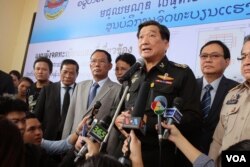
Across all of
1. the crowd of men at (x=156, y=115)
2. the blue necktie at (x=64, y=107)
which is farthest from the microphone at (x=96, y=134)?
the blue necktie at (x=64, y=107)

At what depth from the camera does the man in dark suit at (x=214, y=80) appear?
199 cm

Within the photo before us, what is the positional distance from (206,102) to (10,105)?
1.19 meters

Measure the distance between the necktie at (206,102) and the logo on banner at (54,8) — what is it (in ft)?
9.86

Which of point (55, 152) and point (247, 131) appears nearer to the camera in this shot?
point (247, 131)

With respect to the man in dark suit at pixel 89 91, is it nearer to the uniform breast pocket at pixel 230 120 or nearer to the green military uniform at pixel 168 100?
the green military uniform at pixel 168 100

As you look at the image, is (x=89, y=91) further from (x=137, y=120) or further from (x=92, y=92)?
(x=137, y=120)

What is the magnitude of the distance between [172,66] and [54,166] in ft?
2.79

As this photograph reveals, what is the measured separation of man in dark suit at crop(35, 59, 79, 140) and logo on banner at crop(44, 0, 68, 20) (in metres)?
1.74

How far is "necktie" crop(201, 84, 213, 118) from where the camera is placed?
2.04 metres

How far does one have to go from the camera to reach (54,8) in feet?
15.5

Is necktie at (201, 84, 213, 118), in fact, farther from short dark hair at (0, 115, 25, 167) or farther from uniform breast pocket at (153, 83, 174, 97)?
short dark hair at (0, 115, 25, 167)

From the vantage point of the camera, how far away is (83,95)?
2.66 m

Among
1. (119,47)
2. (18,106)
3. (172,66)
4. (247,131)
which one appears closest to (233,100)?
(247,131)

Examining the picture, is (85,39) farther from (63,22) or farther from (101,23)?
(63,22)
